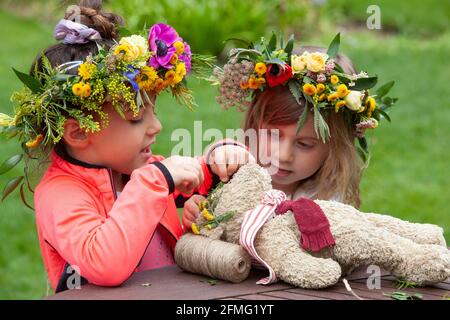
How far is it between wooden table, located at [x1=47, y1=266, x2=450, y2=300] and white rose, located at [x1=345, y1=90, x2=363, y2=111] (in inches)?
31.3

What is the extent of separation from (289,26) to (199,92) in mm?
1844

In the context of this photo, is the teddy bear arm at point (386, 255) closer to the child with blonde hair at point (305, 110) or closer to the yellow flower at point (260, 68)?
the child with blonde hair at point (305, 110)

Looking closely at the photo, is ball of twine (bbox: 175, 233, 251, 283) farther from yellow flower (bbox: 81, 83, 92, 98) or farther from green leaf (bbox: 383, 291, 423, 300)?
yellow flower (bbox: 81, 83, 92, 98)

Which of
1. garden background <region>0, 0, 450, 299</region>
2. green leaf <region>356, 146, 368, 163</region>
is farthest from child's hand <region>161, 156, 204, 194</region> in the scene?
garden background <region>0, 0, 450, 299</region>

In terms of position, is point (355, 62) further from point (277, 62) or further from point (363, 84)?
point (277, 62)

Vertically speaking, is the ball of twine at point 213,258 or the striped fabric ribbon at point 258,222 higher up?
the striped fabric ribbon at point 258,222

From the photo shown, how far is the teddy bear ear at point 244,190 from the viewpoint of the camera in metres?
2.74

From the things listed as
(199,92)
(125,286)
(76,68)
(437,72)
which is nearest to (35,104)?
(76,68)

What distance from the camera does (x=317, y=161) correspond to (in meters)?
3.47

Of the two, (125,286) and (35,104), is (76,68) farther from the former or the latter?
(125,286)

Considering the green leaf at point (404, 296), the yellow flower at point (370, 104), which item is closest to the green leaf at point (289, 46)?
the yellow flower at point (370, 104)

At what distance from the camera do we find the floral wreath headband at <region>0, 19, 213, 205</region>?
8.74ft

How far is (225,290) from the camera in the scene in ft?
8.18

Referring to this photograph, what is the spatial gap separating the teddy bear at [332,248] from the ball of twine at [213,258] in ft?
0.18
